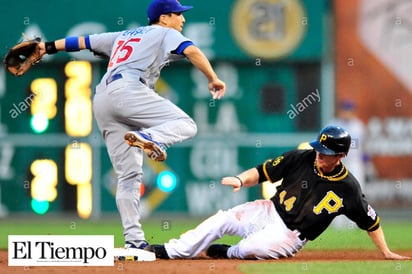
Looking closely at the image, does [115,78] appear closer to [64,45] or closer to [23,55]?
[64,45]

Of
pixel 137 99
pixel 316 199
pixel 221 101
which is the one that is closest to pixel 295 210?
pixel 316 199

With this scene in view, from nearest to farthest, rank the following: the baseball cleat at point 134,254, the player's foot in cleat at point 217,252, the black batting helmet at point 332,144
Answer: the black batting helmet at point 332,144 < the baseball cleat at point 134,254 < the player's foot in cleat at point 217,252

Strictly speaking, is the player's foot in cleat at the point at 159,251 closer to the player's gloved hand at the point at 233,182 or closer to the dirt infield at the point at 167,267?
the dirt infield at the point at 167,267

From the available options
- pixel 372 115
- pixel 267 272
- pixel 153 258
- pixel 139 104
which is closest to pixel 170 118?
pixel 139 104

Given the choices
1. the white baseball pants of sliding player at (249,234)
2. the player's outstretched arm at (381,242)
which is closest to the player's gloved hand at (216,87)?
the white baseball pants of sliding player at (249,234)

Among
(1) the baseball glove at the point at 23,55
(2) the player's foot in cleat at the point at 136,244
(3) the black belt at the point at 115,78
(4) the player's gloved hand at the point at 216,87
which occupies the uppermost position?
(1) the baseball glove at the point at 23,55

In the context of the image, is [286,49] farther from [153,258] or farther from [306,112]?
[153,258]
